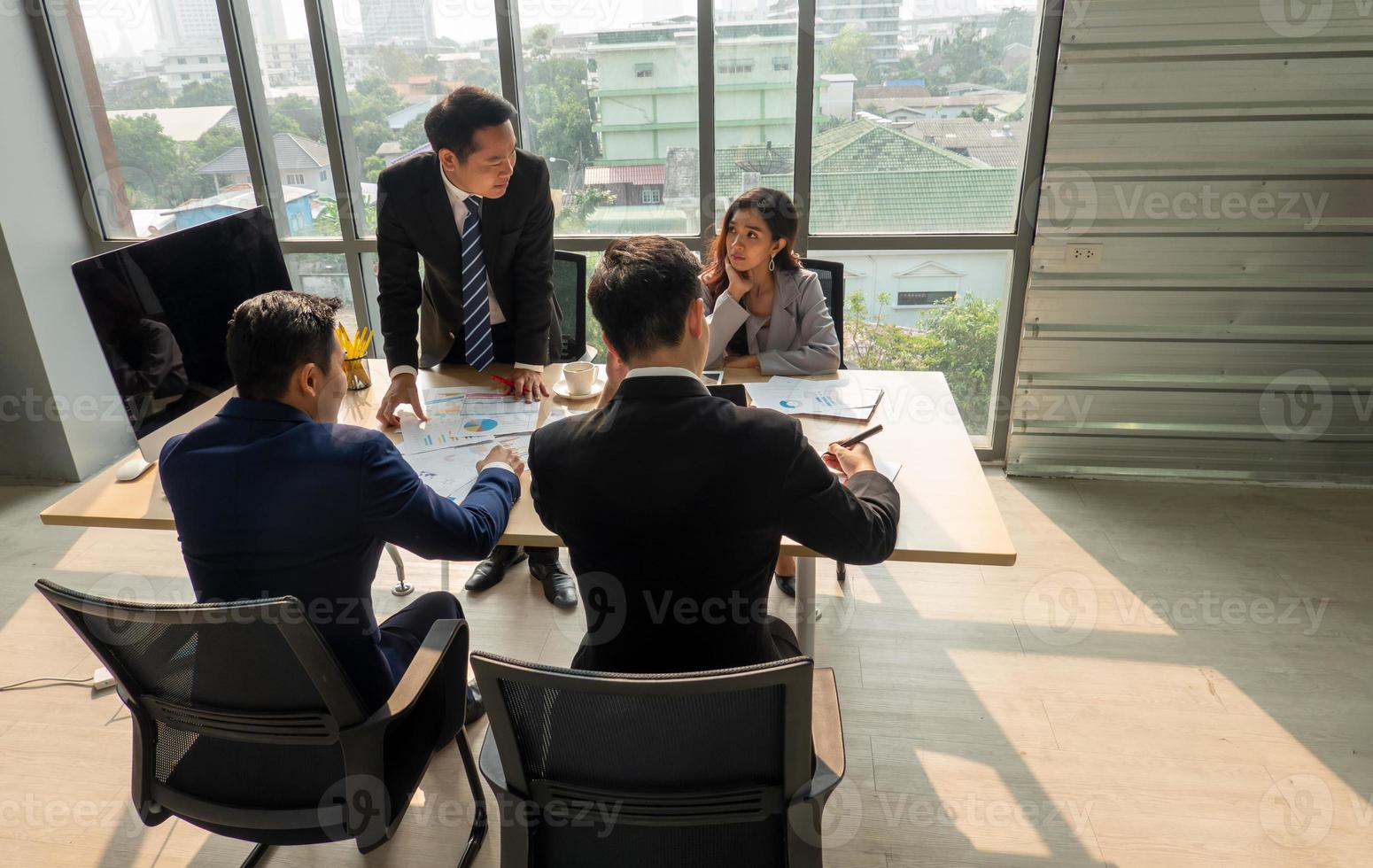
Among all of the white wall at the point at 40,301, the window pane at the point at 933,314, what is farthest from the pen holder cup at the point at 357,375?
the white wall at the point at 40,301

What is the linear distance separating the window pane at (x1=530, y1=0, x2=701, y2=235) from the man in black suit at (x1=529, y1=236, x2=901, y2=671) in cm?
222

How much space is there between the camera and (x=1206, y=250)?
11.2 feet

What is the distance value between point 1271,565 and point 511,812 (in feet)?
9.67

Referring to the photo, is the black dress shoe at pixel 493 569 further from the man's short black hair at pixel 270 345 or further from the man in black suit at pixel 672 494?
the man in black suit at pixel 672 494

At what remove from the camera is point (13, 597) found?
122 inches

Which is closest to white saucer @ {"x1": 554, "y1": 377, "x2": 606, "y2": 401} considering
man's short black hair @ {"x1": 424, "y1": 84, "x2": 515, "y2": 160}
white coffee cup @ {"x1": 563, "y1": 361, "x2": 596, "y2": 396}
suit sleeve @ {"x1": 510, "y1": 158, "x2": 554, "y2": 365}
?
white coffee cup @ {"x1": 563, "y1": 361, "x2": 596, "y2": 396}

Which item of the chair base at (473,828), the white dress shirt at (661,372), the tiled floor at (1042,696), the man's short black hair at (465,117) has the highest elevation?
the man's short black hair at (465,117)

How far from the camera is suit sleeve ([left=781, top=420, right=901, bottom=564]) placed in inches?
54.9

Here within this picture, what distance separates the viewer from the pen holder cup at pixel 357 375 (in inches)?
102

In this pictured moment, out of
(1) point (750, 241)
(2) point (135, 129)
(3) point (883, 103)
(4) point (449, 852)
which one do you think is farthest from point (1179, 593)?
(2) point (135, 129)

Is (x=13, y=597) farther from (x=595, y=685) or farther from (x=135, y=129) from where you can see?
(x=595, y=685)

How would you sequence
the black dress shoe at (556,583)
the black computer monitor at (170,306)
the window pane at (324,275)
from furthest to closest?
1. the window pane at (324,275)
2. the black dress shoe at (556,583)
3. the black computer monitor at (170,306)

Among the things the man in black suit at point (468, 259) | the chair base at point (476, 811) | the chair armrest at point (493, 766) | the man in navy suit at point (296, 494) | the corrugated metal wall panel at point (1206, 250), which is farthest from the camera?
the corrugated metal wall panel at point (1206, 250)

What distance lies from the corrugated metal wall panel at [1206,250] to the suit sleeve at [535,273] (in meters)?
1.91
